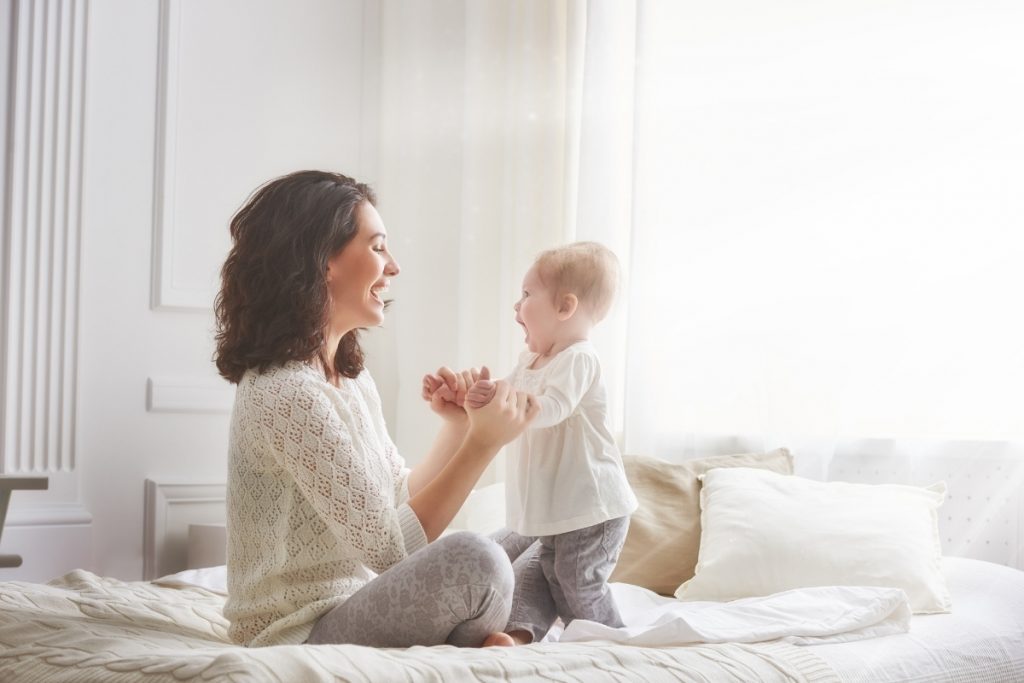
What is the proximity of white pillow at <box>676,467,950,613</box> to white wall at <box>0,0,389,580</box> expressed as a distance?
177 centimetres

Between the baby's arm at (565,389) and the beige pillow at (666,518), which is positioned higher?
the baby's arm at (565,389)

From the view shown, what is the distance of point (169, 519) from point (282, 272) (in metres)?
1.88

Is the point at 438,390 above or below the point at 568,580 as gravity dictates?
above

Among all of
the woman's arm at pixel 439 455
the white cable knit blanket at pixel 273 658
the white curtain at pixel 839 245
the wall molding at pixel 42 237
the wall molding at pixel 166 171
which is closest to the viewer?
the white cable knit blanket at pixel 273 658

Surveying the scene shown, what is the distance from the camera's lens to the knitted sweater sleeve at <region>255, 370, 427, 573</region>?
1.46 m

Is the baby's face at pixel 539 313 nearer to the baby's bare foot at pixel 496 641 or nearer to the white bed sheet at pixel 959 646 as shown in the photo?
the baby's bare foot at pixel 496 641

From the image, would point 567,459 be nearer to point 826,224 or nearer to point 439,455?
point 439,455

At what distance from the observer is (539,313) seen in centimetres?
188

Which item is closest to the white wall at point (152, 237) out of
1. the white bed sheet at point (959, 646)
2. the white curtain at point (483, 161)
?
the white curtain at point (483, 161)

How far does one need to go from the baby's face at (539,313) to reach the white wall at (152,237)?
1.69 meters

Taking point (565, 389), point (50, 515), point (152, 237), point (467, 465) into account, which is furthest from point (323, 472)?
point (152, 237)

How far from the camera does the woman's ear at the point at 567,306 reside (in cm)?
185

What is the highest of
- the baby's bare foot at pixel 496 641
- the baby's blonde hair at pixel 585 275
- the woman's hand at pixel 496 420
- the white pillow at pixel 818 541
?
the baby's blonde hair at pixel 585 275

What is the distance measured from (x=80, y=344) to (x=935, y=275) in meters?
2.27
